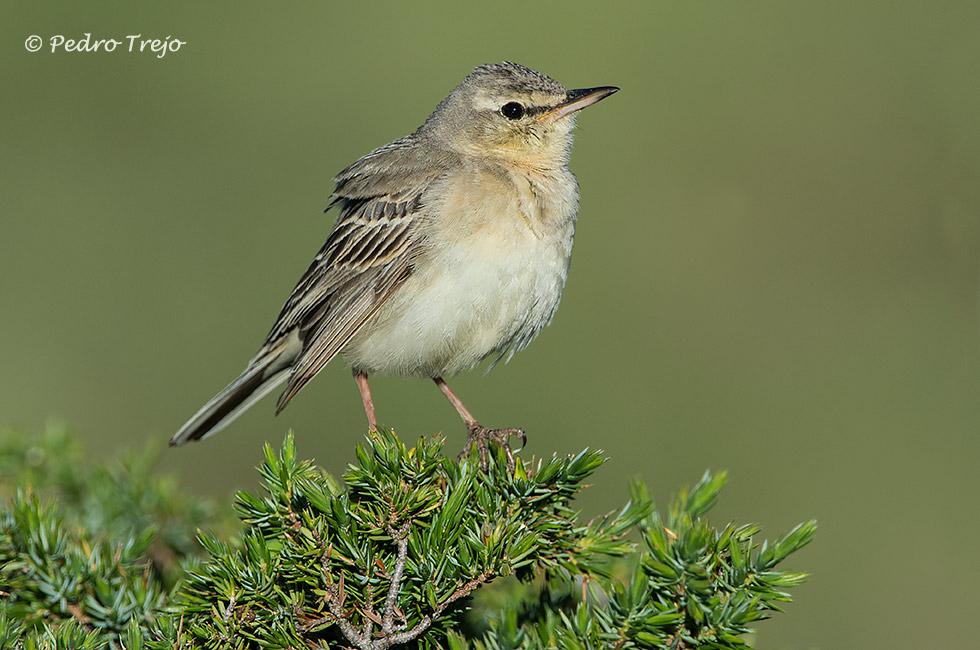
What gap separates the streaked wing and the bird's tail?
11 centimetres

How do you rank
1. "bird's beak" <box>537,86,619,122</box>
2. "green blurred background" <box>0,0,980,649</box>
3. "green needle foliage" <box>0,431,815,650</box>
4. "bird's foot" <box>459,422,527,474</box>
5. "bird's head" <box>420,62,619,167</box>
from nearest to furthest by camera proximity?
"green needle foliage" <box>0,431,815,650</box>, "bird's foot" <box>459,422,527,474</box>, "bird's beak" <box>537,86,619,122</box>, "bird's head" <box>420,62,619,167</box>, "green blurred background" <box>0,0,980,649</box>

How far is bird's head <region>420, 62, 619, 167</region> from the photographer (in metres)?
5.31

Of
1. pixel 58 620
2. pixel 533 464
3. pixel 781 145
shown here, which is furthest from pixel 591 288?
pixel 58 620

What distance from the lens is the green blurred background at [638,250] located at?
7.49m

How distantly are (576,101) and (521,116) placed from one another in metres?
0.31

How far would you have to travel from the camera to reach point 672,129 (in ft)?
30.7

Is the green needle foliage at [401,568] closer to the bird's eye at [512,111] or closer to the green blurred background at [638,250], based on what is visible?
the bird's eye at [512,111]

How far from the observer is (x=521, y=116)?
5.36 meters

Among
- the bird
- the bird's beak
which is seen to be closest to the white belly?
the bird

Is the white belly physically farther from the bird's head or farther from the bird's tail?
the bird's tail

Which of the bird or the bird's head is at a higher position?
the bird's head

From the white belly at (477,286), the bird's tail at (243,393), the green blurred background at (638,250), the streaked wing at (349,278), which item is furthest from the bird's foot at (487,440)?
the green blurred background at (638,250)

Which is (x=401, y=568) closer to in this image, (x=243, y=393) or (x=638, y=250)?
(x=243, y=393)

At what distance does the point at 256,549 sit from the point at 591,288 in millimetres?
5973
